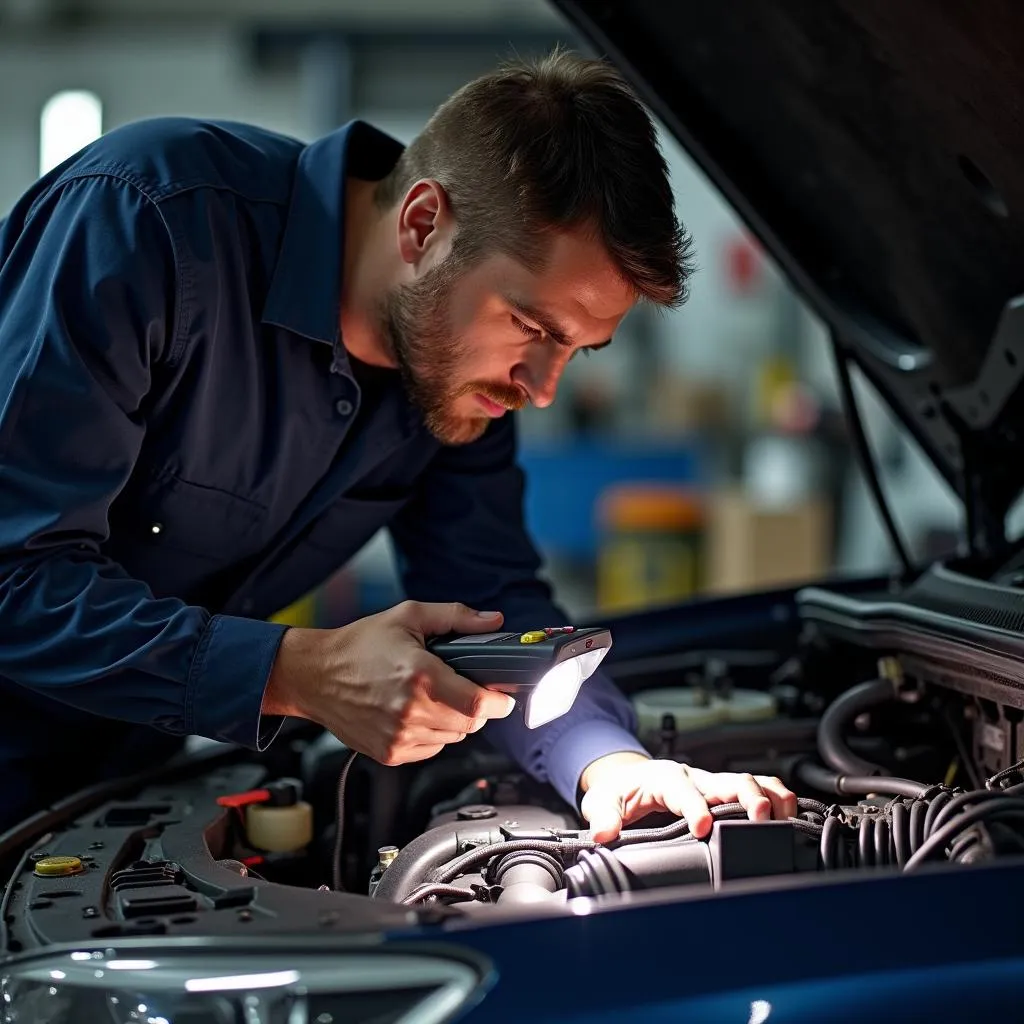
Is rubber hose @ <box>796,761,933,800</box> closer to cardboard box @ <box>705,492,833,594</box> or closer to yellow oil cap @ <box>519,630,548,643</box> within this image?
yellow oil cap @ <box>519,630,548,643</box>

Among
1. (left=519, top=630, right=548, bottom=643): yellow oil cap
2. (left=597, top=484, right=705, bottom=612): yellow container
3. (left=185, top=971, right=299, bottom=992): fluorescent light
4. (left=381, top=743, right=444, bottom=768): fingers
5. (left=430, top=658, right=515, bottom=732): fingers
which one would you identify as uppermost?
(left=519, top=630, right=548, bottom=643): yellow oil cap

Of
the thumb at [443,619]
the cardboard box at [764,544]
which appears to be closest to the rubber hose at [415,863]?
the thumb at [443,619]

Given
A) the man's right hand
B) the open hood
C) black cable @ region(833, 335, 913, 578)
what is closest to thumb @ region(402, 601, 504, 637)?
the man's right hand

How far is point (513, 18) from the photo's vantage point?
7402mm

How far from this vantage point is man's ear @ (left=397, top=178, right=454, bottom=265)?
4.68ft

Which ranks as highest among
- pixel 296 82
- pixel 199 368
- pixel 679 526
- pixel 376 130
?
pixel 296 82

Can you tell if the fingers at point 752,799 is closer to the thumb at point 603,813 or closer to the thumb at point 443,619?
the thumb at point 603,813

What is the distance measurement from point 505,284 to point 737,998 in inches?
31.0

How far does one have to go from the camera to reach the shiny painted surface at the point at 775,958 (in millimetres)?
835

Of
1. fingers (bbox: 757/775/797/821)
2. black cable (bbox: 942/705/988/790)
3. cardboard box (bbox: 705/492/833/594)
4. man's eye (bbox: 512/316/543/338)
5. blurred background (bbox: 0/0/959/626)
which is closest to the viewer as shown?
fingers (bbox: 757/775/797/821)

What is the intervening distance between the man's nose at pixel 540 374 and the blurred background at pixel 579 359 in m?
4.78

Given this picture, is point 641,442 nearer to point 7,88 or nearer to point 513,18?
point 513,18

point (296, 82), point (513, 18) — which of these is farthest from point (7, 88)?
point (513, 18)

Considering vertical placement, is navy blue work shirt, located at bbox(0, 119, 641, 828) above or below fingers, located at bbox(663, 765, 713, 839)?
above
